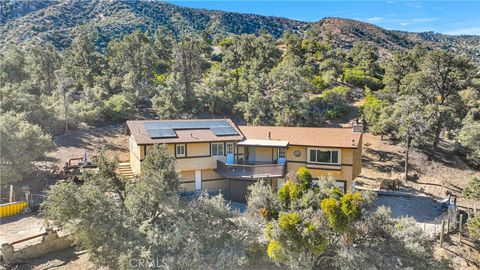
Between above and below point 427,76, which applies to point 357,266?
below

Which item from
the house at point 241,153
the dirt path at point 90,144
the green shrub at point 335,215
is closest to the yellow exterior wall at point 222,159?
the house at point 241,153

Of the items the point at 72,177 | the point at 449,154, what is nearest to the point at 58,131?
the point at 72,177

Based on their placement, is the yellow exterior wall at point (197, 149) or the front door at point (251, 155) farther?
the front door at point (251, 155)

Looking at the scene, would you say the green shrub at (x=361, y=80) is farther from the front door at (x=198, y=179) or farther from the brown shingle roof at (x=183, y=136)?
the front door at (x=198, y=179)

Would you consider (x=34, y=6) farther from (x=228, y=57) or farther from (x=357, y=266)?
(x=357, y=266)

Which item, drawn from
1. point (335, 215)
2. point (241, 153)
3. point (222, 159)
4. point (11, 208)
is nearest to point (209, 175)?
point (222, 159)

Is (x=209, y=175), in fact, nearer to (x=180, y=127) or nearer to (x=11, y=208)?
(x=180, y=127)

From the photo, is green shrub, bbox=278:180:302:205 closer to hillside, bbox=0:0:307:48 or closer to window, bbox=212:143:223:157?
window, bbox=212:143:223:157
